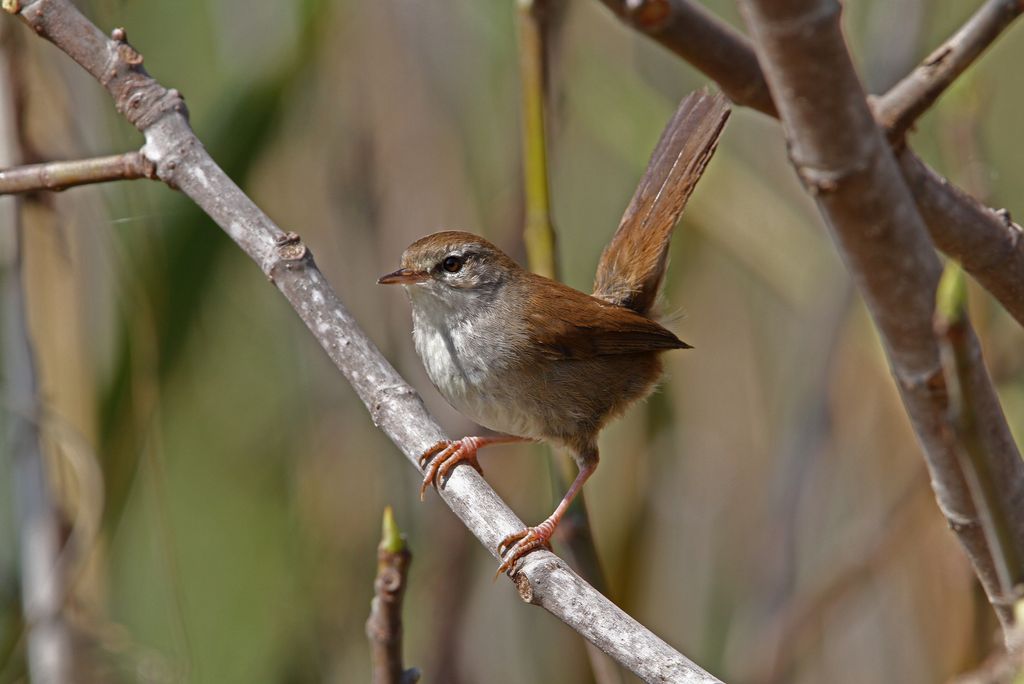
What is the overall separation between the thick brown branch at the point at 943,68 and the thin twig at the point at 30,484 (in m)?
1.87

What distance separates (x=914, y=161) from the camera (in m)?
1.17

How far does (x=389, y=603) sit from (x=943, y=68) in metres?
0.97

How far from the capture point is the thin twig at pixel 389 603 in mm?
1473

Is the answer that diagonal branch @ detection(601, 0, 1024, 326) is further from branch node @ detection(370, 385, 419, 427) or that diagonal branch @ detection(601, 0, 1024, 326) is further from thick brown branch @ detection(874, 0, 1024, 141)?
branch node @ detection(370, 385, 419, 427)

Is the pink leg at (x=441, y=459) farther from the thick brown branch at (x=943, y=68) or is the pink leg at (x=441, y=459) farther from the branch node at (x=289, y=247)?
the thick brown branch at (x=943, y=68)

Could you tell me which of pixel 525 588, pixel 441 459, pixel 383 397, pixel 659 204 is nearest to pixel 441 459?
pixel 441 459

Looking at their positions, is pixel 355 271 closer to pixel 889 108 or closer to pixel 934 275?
pixel 889 108

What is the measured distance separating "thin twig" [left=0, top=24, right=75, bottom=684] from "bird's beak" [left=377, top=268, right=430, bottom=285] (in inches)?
31.4

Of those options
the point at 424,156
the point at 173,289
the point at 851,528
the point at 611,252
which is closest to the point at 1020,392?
the point at 851,528

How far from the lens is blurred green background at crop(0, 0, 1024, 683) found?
2678mm

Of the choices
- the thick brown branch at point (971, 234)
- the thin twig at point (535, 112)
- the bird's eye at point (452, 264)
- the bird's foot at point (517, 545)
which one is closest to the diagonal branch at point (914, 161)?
the thick brown branch at point (971, 234)

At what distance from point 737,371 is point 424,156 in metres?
1.15

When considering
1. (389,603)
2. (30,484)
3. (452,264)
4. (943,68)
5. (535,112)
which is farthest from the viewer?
(452,264)

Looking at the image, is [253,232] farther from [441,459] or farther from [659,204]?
[659,204]
